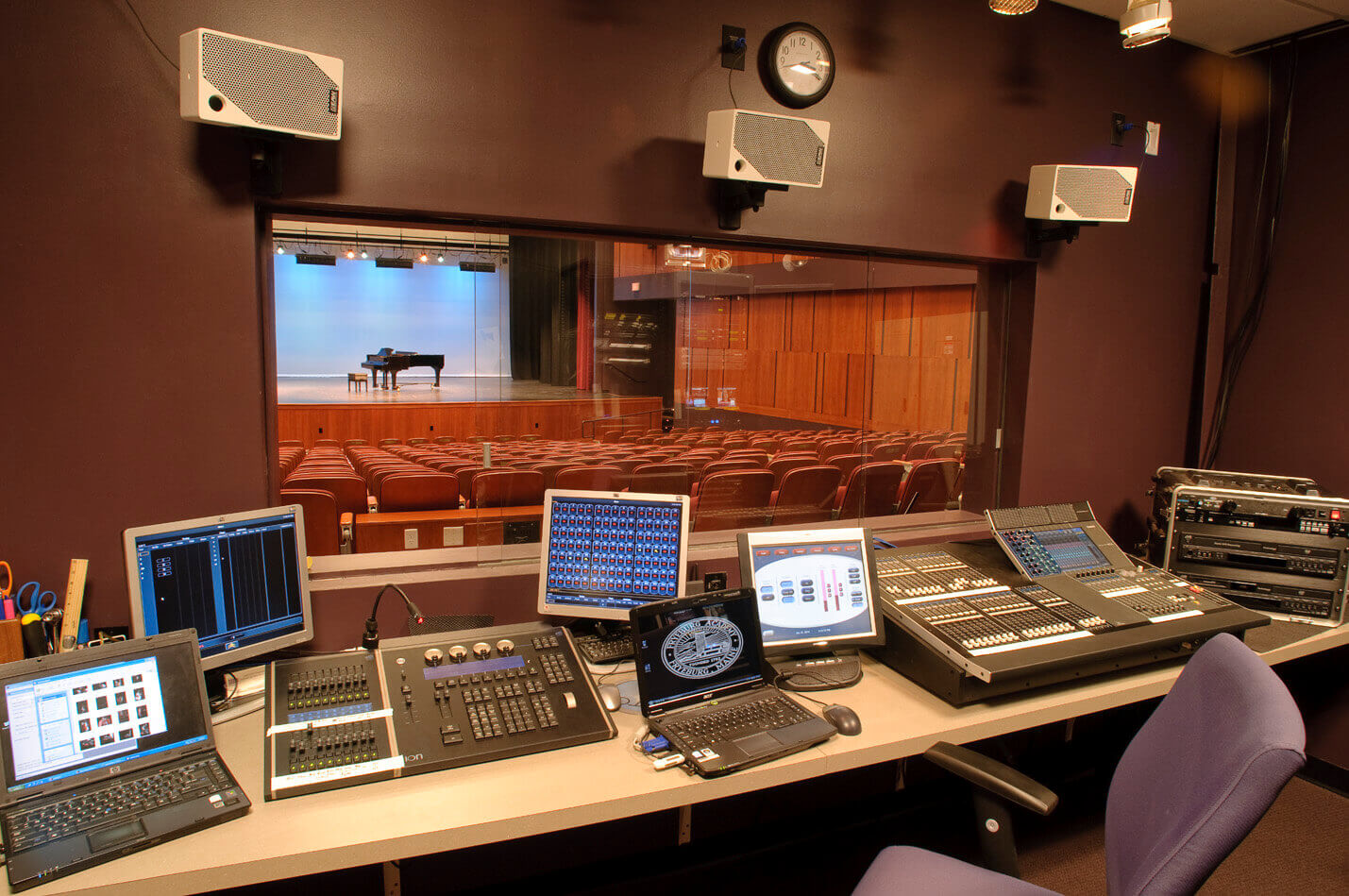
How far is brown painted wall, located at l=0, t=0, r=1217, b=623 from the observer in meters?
2.05

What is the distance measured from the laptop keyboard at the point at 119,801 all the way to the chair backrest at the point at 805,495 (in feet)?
10.2

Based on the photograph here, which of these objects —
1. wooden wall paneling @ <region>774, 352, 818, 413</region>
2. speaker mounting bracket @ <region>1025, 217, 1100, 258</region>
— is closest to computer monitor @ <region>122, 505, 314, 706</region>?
speaker mounting bracket @ <region>1025, 217, 1100, 258</region>

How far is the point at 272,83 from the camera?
6.55 feet

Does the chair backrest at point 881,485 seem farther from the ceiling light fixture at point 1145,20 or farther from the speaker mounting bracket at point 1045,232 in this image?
the ceiling light fixture at point 1145,20

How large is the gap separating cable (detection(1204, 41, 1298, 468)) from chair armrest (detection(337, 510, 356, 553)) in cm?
436

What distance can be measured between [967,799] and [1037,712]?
0.97 metres

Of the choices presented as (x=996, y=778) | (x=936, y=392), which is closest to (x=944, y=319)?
(x=936, y=392)

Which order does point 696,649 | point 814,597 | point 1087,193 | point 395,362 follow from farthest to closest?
point 395,362
point 1087,193
point 814,597
point 696,649

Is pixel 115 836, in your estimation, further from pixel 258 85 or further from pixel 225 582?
pixel 258 85

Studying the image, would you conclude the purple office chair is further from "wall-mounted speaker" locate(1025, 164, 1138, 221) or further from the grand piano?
the grand piano

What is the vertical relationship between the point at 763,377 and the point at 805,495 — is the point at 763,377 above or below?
above

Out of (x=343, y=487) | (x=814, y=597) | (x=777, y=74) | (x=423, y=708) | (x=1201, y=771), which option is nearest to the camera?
(x=1201, y=771)

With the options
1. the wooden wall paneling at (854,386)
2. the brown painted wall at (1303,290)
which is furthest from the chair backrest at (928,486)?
the wooden wall paneling at (854,386)

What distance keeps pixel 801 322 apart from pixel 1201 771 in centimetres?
970
